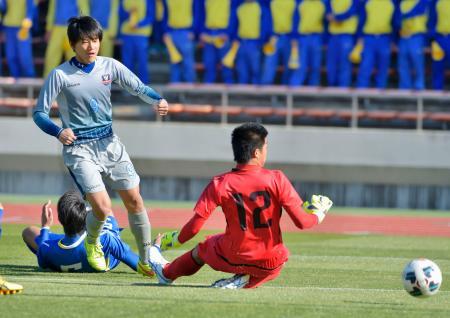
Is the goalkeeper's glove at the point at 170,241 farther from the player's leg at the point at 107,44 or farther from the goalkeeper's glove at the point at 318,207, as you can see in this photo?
the player's leg at the point at 107,44

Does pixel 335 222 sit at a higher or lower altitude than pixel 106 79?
lower

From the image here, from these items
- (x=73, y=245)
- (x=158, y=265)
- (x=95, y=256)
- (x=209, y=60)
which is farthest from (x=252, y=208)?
(x=209, y=60)

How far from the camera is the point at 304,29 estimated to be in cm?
2523

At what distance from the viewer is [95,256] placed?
35.0 ft

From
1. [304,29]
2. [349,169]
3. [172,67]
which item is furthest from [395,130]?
[172,67]

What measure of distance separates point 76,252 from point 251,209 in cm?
258

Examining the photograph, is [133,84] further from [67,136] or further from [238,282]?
[238,282]

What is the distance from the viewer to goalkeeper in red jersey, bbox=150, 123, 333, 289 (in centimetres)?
865

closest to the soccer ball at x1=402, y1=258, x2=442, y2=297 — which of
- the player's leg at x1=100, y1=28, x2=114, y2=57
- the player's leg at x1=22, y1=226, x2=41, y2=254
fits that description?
the player's leg at x1=22, y1=226, x2=41, y2=254

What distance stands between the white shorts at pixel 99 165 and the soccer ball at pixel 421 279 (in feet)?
8.91

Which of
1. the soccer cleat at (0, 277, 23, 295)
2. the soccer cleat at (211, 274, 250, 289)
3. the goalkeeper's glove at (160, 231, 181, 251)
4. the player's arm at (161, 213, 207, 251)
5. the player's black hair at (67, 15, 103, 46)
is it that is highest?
the player's black hair at (67, 15, 103, 46)

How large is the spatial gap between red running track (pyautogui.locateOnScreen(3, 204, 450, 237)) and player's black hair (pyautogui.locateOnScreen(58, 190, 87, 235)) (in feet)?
22.4

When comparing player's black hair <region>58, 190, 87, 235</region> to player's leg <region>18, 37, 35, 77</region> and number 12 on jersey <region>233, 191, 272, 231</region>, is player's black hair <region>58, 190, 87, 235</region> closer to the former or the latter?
number 12 on jersey <region>233, 191, 272, 231</region>

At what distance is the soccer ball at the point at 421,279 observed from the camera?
335 inches
